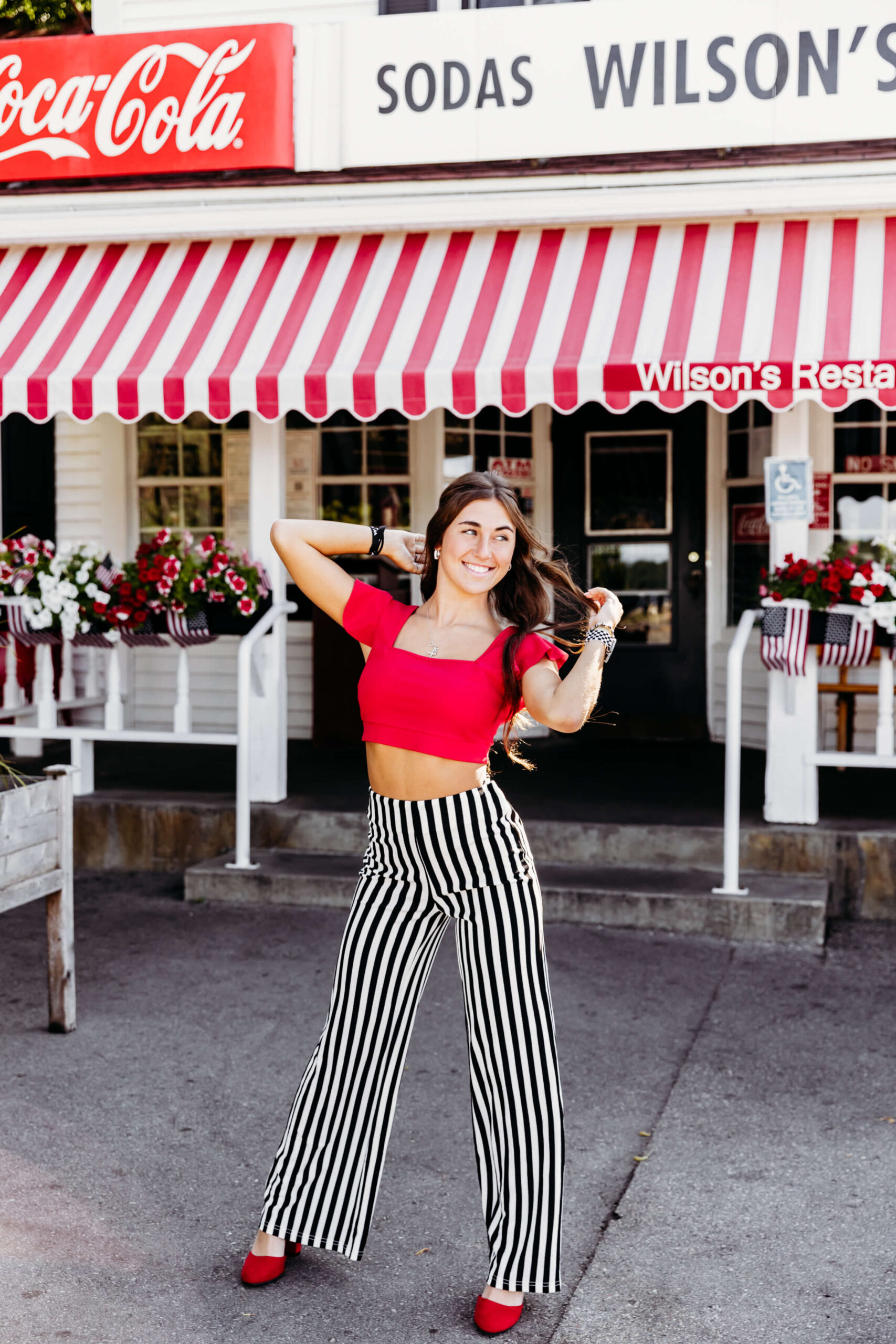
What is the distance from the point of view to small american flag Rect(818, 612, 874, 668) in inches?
251

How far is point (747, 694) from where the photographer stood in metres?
9.45

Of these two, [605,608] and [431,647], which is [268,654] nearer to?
[431,647]

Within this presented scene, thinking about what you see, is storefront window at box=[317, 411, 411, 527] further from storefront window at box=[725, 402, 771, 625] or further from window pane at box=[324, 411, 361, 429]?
storefront window at box=[725, 402, 771, 625]

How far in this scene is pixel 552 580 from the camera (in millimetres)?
3258

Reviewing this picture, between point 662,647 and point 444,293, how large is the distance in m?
3.42

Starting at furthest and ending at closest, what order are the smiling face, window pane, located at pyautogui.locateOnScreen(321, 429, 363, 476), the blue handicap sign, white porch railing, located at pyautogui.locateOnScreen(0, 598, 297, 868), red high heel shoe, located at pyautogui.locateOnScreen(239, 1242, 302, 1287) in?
window pane, located at pyautogui.locateOnScreen(321, 429, 363, 476) → white porch railing, located at pyautogui.locateOnScreen(0, 598, 297, 868) → the blue handicap sign → red high heel shoe, located at pyautogui.locateOnScreen(239, 1242, 302, 1287) → the smiling face

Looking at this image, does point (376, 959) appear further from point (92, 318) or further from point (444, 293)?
point (92, 318)

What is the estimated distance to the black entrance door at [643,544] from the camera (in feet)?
31.3

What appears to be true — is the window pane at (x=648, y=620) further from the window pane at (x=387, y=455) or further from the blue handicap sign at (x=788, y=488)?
the blue handicap sign at (x=788, y=488)

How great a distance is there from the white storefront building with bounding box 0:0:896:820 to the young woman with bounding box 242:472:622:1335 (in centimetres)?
339

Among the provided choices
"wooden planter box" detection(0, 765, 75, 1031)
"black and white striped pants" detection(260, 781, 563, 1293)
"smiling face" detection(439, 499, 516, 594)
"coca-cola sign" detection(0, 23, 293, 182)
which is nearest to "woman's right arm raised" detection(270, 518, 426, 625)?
"smiling face" detection(439, 499, 516, 594)

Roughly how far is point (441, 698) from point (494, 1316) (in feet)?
4.34

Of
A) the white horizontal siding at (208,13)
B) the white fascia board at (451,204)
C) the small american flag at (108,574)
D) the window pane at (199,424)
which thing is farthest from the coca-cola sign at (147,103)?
the window pane at (199,424)

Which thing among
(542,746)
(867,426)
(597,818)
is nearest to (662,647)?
(542,746)
